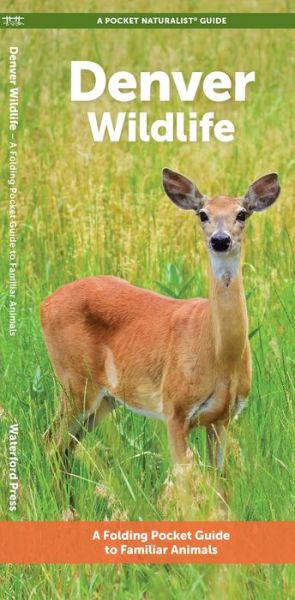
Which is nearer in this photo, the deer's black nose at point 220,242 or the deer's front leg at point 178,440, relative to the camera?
the deer's black nose at point 220,242

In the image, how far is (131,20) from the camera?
6.04 m

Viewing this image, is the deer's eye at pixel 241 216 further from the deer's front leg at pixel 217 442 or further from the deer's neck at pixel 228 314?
the deer's front leg at pixel 217 442

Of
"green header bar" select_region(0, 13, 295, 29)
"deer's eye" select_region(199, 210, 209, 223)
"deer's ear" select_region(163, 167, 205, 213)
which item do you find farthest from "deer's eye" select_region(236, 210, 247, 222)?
"green header bar" select_region(0, 13, 295, 29)

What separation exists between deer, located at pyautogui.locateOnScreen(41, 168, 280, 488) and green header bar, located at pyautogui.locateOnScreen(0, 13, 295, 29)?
56 cm

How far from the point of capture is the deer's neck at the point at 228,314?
5.96 meters

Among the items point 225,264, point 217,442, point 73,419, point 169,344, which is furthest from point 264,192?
point 73,419

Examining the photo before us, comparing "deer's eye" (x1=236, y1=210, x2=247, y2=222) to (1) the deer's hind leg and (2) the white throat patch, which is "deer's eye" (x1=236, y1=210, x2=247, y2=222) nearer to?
(2) the white throat patch

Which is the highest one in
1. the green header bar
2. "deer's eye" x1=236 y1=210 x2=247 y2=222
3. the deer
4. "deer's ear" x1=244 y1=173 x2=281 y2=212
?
the green header bar

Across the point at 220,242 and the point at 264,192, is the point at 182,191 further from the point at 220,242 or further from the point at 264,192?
the point at 220,242

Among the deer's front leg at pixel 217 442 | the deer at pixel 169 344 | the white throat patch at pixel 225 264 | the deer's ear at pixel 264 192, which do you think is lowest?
the deer's front leg at pixel 217 442

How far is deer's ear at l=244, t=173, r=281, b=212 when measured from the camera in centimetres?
611

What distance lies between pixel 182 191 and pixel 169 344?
603 millimetres

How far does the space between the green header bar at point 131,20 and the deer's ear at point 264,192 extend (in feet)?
1.91

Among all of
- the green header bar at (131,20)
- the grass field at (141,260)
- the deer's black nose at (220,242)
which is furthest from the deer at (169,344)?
the green header bar at (131,20)
